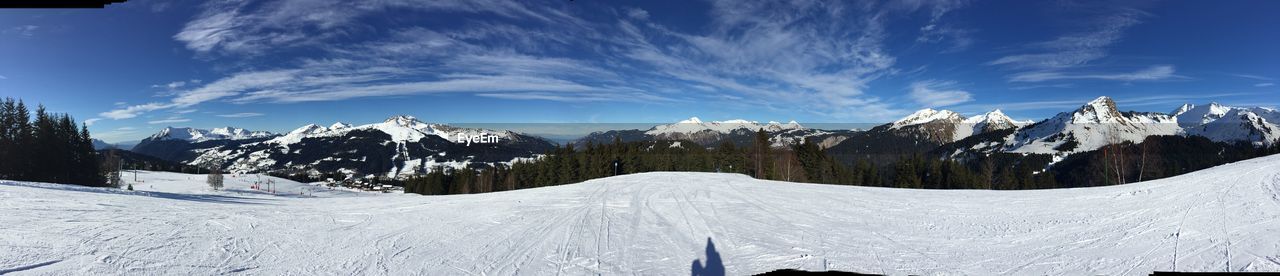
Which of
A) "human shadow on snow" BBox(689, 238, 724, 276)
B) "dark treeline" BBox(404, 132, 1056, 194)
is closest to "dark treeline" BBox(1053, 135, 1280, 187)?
"dark treeline" BBox(404, 132, 1056, 194)

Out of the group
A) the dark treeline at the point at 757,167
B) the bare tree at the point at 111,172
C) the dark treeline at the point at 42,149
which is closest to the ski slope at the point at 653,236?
the dark treeline at the point at 757,167

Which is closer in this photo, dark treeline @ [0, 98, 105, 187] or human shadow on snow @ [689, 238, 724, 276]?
human shadow on snow @ [689, 238, 724, 276]

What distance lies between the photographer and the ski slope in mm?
7918

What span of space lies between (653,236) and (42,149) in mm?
73603

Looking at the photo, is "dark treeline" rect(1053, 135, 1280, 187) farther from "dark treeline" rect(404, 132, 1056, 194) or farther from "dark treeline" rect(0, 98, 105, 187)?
"dark treeline" rect(0, 98, 105, 187)

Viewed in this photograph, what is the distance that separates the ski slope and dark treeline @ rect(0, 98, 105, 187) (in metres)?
57.6

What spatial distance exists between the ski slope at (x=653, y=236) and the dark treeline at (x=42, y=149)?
57.6m

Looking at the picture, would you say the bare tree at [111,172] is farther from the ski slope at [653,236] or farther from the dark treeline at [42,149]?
the ski slope at [653,236]

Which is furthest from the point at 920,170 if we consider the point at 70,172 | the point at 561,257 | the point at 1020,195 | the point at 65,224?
the point at 70,172

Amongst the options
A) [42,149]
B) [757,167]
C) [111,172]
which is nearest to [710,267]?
[757,167]

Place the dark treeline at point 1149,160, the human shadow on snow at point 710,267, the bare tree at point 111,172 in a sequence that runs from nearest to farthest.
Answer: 1. the human shadow on snow at point 710,267
2. the dark treeline at point 1149,160
3. the bare tree at point 111,172

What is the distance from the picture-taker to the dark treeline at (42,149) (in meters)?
50.4

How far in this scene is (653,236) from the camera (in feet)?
35.8

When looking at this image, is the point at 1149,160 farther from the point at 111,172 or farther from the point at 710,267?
the point at 111,172
